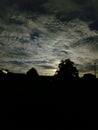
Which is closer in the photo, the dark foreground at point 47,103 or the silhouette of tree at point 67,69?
the dark foreground at point 47,103

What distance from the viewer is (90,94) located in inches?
978

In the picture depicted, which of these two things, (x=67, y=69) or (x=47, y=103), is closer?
(x=47, y=103)

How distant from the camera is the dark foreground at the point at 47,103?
22.8 m

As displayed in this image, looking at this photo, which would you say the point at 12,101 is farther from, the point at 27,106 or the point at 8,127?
the point at 8,127

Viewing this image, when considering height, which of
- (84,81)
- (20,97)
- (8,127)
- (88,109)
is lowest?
(8,127)

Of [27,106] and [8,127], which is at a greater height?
[27,106]

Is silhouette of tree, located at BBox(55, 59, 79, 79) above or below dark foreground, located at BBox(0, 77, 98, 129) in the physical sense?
above

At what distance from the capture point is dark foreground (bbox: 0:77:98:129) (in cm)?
2275

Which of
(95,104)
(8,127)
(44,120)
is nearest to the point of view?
(8,127)

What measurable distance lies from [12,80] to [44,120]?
6.25 m

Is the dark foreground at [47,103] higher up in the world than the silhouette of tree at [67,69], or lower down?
lower down

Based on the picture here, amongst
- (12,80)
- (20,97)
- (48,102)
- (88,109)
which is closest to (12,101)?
(20,97)

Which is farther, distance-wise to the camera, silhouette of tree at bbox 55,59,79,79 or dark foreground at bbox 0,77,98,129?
silhouette of tree at bbox 55,59,79,79

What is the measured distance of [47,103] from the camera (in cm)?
2400
